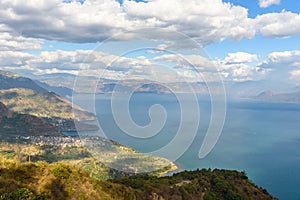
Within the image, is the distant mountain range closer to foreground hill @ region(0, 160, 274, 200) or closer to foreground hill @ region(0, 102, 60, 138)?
foreground hill @ region(0, 102, 60, 138)

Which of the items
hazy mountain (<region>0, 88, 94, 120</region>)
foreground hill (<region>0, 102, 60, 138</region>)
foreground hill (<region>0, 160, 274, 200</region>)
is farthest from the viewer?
hazy mountain (<region>0, 88, 94, 120</region>)

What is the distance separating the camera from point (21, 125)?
350 feet

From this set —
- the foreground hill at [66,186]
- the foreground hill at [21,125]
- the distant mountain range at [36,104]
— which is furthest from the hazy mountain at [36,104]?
the foreground hill at [66,186]

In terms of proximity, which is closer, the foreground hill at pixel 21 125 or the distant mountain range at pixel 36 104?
the foreground hill at pixel 21 125

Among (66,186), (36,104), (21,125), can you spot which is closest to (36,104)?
(36,104)

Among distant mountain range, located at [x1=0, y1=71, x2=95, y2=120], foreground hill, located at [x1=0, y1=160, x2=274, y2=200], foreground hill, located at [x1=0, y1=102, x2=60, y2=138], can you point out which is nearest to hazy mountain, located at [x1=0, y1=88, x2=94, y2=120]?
distant mountain range, located at [x1=0, y1=71, x2=95, y2=120]

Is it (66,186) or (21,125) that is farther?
(21,125)

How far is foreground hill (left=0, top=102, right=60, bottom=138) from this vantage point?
332 feet

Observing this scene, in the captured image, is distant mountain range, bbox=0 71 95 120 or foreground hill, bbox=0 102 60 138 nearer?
foreground hill, bbox=0 102 60 138

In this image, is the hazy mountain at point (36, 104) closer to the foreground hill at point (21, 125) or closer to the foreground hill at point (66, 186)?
the foreground hill at point (21, 125)

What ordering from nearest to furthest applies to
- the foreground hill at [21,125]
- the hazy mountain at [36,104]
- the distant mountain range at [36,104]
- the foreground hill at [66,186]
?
the foreground hill at [66,186] → the foreground hill at [21,125] → the distant mountain range at [36,104] → the hazy mountain at [36,104]

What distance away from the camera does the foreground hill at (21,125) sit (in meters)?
101

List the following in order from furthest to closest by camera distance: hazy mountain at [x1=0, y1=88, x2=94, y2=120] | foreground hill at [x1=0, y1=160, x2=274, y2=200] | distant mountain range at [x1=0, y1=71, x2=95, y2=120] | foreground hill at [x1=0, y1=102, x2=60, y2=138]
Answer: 1. hazy mountain at [x1=0, y1=88, x2=94, y2=120]
2. distant mountain range at [x1=0, y1=71, x2=95, y2=120]
3. foreground hill at [x1=0, y1=102, x2=60, y2=138]
4. foreground hill at [x1=0, y1=160, x2=274, y2=200]

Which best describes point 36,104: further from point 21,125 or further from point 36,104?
point 21,125
